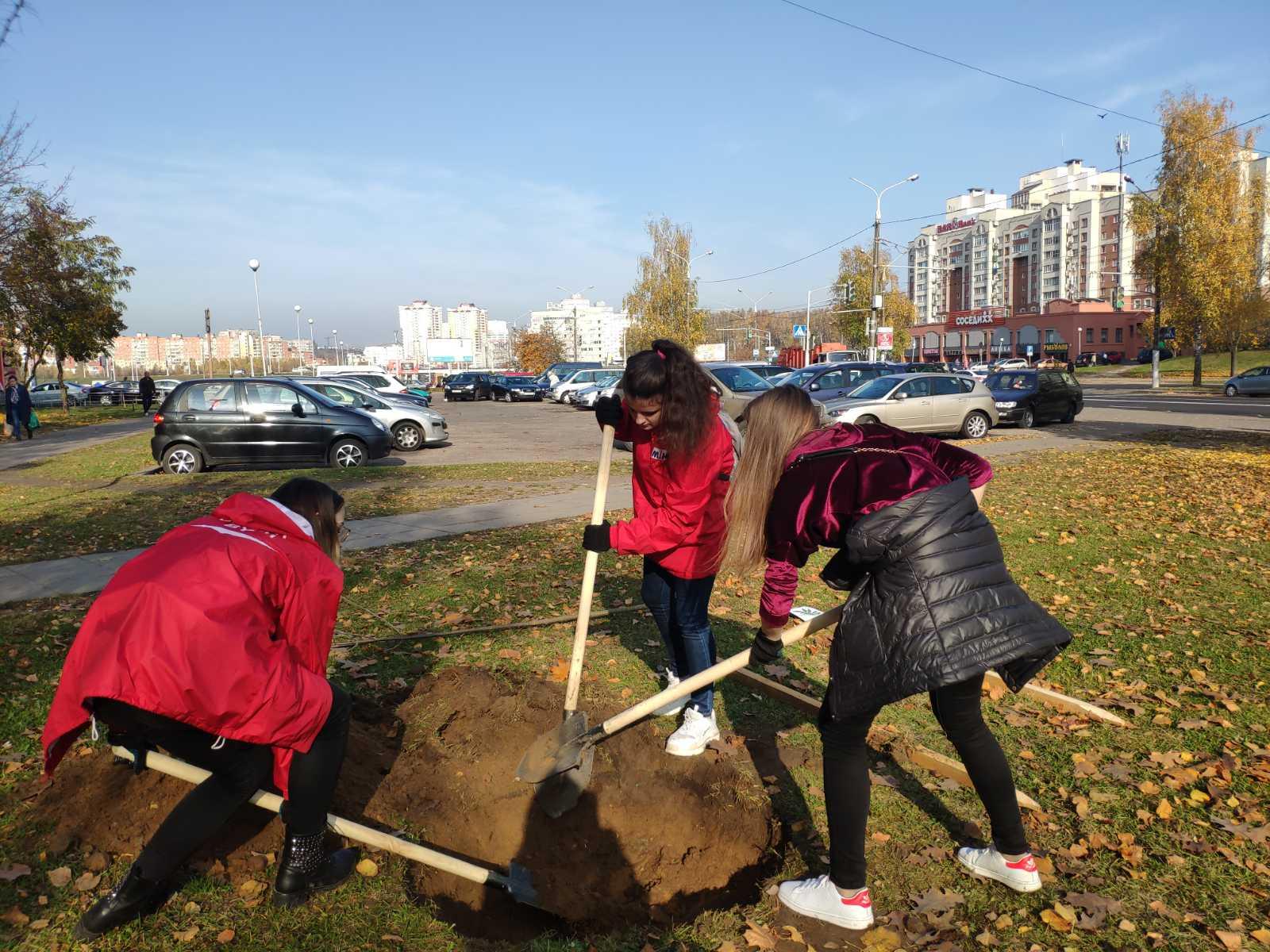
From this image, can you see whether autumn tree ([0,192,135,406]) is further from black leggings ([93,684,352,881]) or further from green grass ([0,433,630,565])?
black leggings ([93,684,352,881])

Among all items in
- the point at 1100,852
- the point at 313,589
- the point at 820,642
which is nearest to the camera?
the point at 313,589

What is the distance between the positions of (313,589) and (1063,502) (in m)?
9.78

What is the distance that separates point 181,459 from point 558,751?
1268cm

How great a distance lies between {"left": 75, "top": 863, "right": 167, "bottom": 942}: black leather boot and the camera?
8.71 ft

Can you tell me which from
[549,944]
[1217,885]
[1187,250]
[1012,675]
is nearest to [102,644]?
[549,944]

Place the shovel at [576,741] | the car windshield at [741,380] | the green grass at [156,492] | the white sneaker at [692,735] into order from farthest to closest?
the car windshield at [741,380]
the green grass at [156,492]
the white sneaker at [692,735]
the shovel at [576,741]

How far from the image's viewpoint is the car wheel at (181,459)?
1394 cm

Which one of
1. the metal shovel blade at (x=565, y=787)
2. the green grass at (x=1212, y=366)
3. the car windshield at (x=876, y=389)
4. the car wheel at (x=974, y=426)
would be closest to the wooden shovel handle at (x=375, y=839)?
the metal shovel blade at (x=565, y=787)

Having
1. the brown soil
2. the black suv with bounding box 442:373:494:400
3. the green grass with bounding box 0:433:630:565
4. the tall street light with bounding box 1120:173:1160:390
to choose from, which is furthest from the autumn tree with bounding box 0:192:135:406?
the tall street light with bounding box 1120:173:1160:390

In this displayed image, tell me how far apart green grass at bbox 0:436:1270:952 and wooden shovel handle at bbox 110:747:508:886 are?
158mm

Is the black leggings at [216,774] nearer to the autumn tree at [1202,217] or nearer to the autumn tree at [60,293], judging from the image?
the autumn tree at [60,293]

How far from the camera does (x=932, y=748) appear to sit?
4090mm

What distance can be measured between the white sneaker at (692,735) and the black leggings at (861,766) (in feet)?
3.96

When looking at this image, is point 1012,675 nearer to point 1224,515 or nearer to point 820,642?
point 820,642
